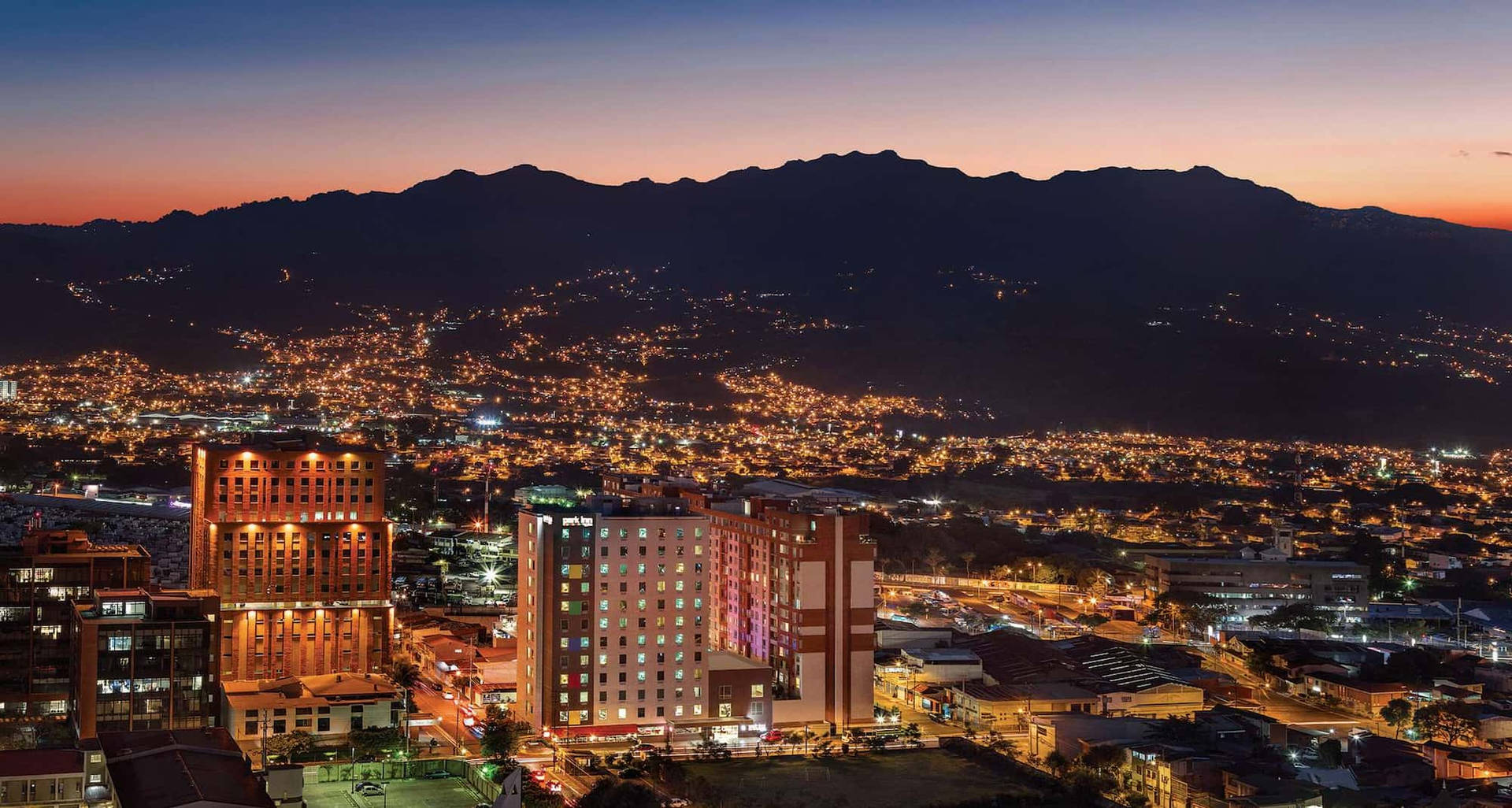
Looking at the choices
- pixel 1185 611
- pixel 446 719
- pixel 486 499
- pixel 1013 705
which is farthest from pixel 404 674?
pixel 486 499

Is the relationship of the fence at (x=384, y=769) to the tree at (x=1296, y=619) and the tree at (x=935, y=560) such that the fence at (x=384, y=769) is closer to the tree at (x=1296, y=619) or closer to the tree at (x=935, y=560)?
the tree at (x=1296, y=619)

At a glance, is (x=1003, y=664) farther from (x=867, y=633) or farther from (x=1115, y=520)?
(x=1115, y=520)

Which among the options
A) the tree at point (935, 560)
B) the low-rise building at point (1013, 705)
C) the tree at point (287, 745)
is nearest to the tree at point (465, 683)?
the tree at point (287, 745)

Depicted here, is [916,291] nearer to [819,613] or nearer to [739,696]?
[819,613]

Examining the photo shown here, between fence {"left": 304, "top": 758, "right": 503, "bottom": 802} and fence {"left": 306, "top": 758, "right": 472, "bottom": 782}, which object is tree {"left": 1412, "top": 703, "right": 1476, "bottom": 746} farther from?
fence {"left": 306, "top": 758, "right": 472, "bottom": 782}

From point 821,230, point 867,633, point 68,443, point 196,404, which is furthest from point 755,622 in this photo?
point 821,230

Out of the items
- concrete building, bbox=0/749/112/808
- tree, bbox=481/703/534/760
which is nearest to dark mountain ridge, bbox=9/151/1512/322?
tree, bbox=481/703/534/760
